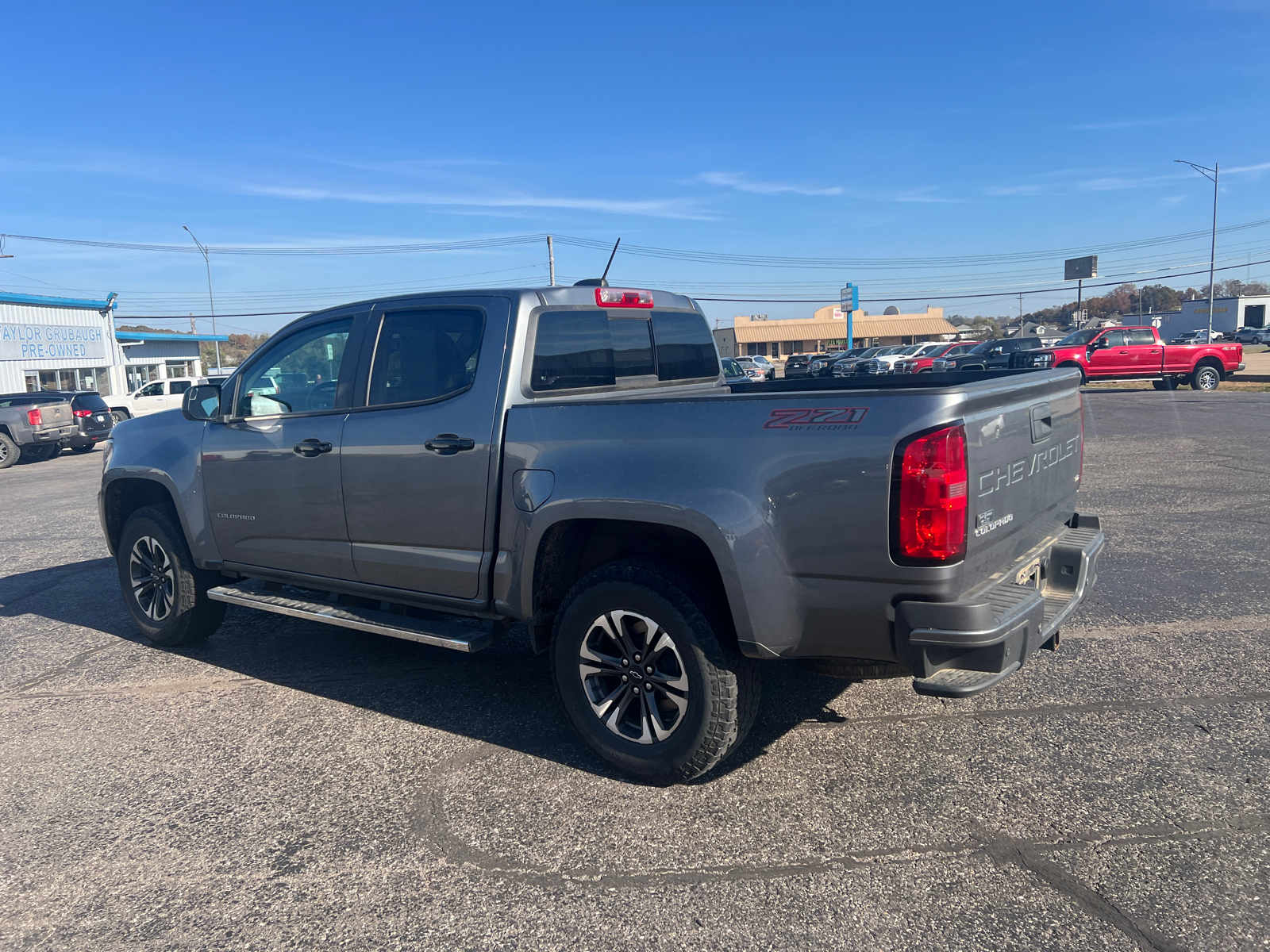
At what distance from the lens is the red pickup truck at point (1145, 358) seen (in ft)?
88.4

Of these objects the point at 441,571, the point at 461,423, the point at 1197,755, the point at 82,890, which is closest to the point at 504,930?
the point at 82,890

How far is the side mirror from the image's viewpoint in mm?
5293

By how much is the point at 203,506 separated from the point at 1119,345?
2844 centimetres

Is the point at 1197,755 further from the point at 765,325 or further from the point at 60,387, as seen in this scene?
the point at 765,325

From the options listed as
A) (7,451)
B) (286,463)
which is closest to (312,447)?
(286,463)

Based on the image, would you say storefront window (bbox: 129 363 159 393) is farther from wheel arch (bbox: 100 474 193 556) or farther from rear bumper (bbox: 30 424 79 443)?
wheel arch (bbox: 100 474 193 556)

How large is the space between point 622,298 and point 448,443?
127 centimetres

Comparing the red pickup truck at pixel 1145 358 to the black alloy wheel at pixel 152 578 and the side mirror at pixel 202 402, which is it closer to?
the side mirror at pixel 202 402

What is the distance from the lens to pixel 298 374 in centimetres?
502

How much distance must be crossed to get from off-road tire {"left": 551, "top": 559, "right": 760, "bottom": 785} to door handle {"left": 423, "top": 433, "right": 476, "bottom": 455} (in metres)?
0.82

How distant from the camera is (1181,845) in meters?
3.09

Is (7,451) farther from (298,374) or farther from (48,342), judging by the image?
(48,342)

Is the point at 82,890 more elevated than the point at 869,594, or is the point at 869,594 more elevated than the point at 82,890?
the point at 869,594

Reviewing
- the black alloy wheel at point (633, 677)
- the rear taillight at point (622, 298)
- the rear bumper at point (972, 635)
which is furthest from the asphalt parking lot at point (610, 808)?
the rear taillight at point (622, 298)
